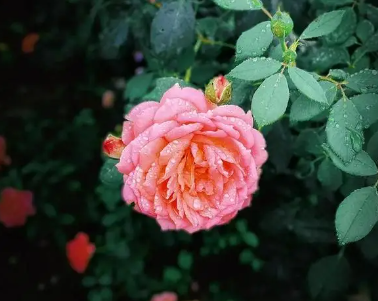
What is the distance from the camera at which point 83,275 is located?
208 centimetres

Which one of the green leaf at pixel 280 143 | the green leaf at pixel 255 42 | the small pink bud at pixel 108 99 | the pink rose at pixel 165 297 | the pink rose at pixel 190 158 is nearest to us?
the pink rose at pixel 190 158

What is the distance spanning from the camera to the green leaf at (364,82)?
2.99ft

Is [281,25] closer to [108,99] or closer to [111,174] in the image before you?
[111,174]

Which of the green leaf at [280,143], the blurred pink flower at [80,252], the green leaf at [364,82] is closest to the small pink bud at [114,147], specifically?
the green leaf at [364,82]

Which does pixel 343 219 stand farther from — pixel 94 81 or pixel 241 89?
pixel 94 81

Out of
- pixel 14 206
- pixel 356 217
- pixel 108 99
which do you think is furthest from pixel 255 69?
pixel 108 99

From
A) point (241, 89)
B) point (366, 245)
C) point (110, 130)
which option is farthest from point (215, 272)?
point (241, 89)

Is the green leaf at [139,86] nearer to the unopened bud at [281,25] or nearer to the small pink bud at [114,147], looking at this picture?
the small pink bud at [114,147]

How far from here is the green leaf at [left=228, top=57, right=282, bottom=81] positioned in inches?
32.3

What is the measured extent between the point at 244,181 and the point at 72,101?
191 cm

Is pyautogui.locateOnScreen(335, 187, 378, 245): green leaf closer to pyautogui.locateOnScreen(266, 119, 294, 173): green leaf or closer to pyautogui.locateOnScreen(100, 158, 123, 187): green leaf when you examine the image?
pyautogui.locateOnScreen(100, 158, 123, 187): green leaf

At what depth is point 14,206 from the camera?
202cm

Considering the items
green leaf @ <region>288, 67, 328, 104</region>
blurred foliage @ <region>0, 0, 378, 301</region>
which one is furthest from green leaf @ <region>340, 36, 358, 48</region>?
green leaf @ <region>288, 67, 328, 104</region>

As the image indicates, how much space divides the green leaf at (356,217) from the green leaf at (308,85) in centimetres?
17
